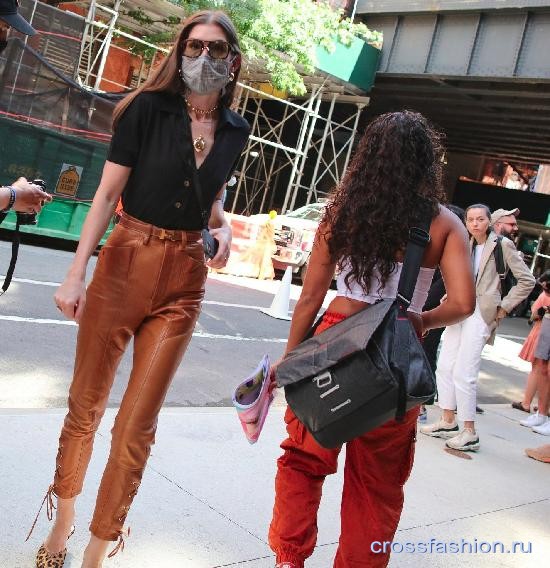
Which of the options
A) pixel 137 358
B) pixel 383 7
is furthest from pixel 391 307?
pixel 383 7

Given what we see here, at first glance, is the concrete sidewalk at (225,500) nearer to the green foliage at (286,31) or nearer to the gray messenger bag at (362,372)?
the gray messenger bag at (362,372)

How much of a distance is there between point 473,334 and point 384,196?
3.83 metres

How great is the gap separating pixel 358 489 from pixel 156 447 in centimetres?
192

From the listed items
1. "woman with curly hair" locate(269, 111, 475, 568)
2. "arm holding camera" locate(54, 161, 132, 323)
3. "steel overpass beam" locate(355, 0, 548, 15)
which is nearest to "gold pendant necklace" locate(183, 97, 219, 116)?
"arm holding camera" locate(54, 161, 132, 323)

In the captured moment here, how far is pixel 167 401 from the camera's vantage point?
6223 millimetres

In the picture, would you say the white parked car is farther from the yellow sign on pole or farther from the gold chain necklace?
the gold chain necklace

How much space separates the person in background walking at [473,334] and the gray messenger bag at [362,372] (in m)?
3.66

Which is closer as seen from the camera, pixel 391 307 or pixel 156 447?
pixel 391 307

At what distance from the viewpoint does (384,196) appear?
2.82m

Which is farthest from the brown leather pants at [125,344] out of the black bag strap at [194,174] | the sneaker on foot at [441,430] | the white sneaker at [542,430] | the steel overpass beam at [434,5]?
the steel overpass beam at [434,5]

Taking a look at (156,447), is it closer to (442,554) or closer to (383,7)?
(442,554)

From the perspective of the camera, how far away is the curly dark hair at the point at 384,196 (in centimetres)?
280

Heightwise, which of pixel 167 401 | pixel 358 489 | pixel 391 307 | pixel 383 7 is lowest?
pixel 167 401

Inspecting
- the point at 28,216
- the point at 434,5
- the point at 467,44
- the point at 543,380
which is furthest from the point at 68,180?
the point at 467,44
